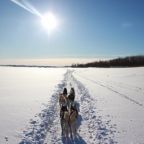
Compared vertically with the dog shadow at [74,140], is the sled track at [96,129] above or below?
above

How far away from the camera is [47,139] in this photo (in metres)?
6.54

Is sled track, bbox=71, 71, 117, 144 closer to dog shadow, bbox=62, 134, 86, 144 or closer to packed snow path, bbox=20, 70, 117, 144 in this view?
packed snow path, bbox=20, 70, 117, 144

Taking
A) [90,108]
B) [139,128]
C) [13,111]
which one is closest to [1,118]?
[13,111]

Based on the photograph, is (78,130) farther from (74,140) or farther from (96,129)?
(74,140)

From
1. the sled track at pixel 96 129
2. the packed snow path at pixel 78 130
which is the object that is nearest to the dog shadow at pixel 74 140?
the packed snow path at pixel 78 130

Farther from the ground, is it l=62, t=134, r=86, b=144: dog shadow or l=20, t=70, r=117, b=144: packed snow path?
l=20, t=70, r=117, b=144: packed snow path

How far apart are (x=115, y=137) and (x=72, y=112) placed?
1.44 metres

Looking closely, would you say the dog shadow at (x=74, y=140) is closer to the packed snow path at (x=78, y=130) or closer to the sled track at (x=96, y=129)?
the packed snow path at (x=78, y=130)

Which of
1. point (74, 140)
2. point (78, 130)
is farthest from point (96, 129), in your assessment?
point (74, 140)

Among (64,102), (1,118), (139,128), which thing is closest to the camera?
(139,128)

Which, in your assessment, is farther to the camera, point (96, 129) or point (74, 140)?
point (96, 129)

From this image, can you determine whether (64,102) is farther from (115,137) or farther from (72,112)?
(115,137)

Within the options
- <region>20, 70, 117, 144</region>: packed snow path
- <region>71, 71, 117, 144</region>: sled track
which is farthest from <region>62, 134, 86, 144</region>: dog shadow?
<region>71, 71, 117, 144</region>: sled track

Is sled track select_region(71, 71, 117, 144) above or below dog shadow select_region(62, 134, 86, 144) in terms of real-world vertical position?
above
